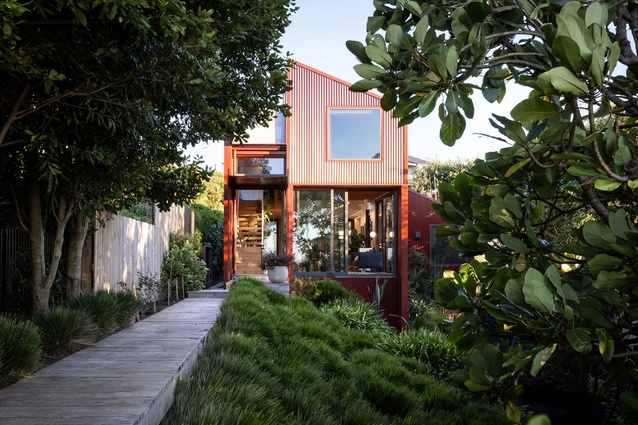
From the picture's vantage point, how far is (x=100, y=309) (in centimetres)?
570

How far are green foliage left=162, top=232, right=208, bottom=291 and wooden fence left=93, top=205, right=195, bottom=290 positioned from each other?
21cm

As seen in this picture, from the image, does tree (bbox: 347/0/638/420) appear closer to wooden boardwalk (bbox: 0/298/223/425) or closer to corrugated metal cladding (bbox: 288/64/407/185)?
wooden boardwalk (bbox: 0/298/223/425)

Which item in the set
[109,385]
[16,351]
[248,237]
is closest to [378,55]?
[109,385]

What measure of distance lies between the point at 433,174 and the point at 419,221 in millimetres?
11023

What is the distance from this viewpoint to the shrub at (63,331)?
4.77 metres

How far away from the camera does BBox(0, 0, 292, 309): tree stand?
158 inches

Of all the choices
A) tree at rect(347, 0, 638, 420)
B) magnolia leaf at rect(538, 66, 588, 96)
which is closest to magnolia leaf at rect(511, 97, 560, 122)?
tree at rect(347, 0, 638, 420)

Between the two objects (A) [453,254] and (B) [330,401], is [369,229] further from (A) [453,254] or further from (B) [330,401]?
(B) [330,401]

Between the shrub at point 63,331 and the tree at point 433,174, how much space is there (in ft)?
75.0

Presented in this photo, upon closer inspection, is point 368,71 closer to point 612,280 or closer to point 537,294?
point 537,294

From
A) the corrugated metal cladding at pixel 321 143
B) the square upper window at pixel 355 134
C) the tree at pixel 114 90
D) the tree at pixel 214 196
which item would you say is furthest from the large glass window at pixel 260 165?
the tree at pixel 214 196

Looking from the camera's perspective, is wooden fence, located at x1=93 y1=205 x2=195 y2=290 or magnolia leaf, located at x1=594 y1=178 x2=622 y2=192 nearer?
magnolia leaf, located at x1=594 y1=178 x2=622 y2=192

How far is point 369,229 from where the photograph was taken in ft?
51.1

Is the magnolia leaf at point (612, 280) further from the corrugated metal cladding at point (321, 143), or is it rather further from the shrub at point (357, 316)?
the corrugated metal cladding at point (321, 143)
